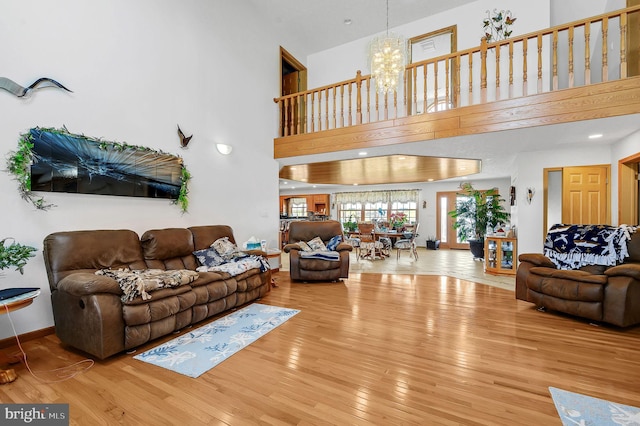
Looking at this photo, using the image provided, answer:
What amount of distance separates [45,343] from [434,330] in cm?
364

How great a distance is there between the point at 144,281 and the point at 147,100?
2379 mm

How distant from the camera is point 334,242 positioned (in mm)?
5090

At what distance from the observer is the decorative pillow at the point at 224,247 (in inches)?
149

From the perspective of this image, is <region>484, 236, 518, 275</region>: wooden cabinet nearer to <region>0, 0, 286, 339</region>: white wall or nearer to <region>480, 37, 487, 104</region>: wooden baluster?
<region>480, 37, 487, 104</region>: wooden baluster

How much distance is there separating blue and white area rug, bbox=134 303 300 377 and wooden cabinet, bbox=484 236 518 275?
13.8 feet

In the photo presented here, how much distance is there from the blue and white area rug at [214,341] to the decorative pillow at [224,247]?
2.72 ft

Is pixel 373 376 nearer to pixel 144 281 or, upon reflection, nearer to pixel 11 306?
pixel 144 281

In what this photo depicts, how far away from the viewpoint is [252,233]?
5129 mm

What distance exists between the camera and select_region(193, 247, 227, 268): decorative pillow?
357cm

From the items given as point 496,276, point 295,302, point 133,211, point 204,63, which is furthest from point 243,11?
point 496,276

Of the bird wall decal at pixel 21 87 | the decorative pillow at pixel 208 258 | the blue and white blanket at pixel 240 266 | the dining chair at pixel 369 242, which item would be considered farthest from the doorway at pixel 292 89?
the bird wall decal at pixel 21 87

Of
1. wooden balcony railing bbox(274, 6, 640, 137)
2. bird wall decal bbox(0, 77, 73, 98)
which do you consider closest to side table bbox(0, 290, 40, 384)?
bird wall decal bbox(0, 77, 73, 98)

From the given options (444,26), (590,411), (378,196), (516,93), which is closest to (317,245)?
(590,411)

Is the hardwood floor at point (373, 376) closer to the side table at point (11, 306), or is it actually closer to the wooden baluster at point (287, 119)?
the side table at point (11, 306)
